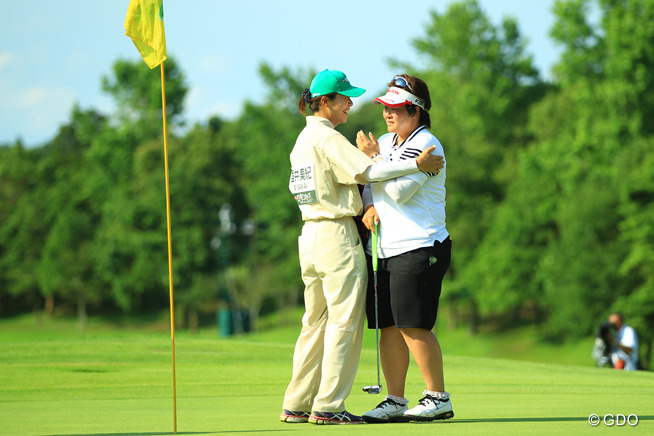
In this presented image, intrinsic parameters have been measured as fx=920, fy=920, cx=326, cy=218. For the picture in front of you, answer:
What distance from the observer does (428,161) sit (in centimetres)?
556

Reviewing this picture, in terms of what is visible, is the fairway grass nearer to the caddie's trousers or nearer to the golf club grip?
the caddie's trousers

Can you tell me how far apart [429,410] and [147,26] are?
2.92 metres

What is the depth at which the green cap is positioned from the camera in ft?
19.2

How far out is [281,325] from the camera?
2362 inches

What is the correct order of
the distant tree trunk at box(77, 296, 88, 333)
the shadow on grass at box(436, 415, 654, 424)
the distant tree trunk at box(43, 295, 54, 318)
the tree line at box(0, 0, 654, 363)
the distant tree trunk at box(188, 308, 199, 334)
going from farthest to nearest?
the distant tree trunk at box(43, 295, 54, 318) → the distant tree trunk at box(77, 296, 88, 333) → the distant tree trunk at box(188, 308, 199, 334) → the tree line at box(0, 0, 654, 363) → the shadow on grass at box(436, 415, 654, 424)

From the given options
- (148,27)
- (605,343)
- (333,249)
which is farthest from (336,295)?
(605,343)

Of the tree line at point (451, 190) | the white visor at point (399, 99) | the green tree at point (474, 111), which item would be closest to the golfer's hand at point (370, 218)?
the white visor at point (399, 99)

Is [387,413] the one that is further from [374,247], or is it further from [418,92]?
[418,92]

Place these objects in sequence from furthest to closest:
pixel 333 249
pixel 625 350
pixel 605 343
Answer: pixel 605 343 → pixel 625 350 → pixel 333 249

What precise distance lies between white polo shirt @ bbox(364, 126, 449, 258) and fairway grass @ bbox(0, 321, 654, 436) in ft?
3.60

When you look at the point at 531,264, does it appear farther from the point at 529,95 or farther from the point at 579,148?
the point at 529,95

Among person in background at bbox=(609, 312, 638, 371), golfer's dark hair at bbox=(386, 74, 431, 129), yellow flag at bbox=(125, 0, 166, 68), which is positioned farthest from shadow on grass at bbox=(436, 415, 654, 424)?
person in background at bbox=(609, 312, 638, 371)

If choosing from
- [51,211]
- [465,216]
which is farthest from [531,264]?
[51,211]

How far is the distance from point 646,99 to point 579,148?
3.27 meters
